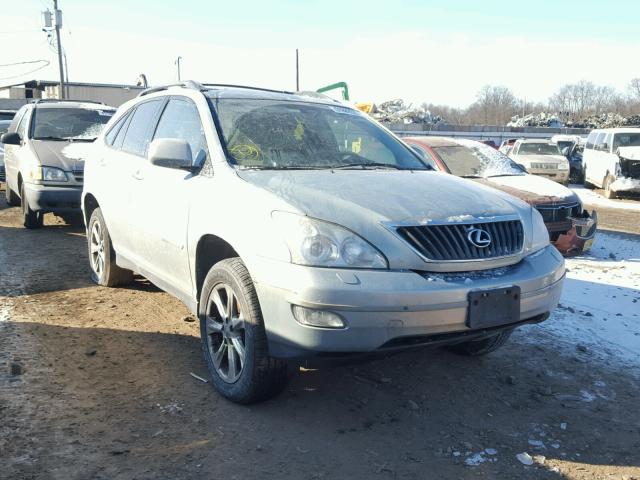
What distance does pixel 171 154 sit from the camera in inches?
148

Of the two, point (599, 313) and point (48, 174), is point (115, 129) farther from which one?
point (599, 313)

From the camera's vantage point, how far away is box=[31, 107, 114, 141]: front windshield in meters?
9.09

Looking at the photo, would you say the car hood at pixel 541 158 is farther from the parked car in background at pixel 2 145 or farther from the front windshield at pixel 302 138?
the front windshield at pixel 302 138

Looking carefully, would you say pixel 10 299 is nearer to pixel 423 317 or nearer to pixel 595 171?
pixel 423 317

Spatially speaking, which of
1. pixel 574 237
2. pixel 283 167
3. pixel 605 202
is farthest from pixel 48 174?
pixel 605 202

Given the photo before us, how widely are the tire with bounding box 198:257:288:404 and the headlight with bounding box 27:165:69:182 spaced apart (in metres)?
5.46

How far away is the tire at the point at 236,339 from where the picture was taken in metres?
3.19

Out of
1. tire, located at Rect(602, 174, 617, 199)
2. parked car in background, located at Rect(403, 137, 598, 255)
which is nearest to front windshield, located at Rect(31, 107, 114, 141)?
parked car in background, located at Rect(403, 137, 598, 255)

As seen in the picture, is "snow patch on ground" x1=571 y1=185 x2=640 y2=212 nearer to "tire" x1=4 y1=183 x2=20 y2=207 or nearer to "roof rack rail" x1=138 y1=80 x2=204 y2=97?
"roof rack rail" x1=138 y1=80 x2=204 y2=97

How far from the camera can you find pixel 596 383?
3.96m

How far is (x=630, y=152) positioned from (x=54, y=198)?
46.3ft

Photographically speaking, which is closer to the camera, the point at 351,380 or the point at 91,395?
the point at 91,395

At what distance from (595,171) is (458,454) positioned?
1665 cm

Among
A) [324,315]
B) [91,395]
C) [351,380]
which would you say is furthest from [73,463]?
[351,380]
